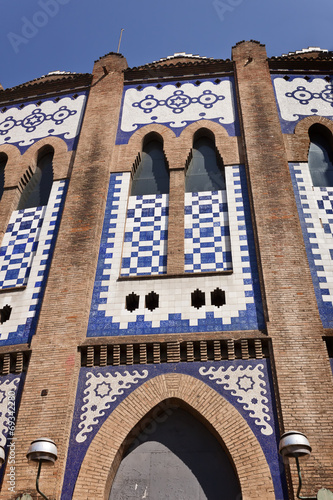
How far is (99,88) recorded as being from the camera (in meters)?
10.7

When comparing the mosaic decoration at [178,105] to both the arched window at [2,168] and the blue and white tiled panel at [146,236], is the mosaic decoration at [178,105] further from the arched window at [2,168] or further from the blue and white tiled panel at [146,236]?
the arched window at [2,168]

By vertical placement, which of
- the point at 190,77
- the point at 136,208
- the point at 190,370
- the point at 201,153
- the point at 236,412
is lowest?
the point at 236,412

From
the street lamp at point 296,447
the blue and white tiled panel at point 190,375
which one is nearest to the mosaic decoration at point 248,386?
the blue and white tiled panel at point 190,375

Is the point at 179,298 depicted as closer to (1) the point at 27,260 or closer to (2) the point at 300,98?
(1) the point at 27,260

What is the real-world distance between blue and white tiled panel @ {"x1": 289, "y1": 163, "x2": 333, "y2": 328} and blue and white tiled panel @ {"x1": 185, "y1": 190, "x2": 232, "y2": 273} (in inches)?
45.7

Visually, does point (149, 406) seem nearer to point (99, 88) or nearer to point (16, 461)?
point (16, 461)

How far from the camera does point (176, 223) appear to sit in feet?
26.9

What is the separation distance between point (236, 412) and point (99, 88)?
7.28m

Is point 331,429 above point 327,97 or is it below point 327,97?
below

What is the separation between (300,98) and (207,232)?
3.81 meters

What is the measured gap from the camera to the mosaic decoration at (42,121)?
10302 millimetres

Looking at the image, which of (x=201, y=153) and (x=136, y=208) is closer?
(x=136, y=208)

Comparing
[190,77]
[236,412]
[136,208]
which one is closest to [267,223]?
[136,208]

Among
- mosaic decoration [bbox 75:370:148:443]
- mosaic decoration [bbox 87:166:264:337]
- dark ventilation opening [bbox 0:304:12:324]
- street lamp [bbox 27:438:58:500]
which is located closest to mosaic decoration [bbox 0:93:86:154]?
mosaic decoration [bbox 87:166:264:337]
